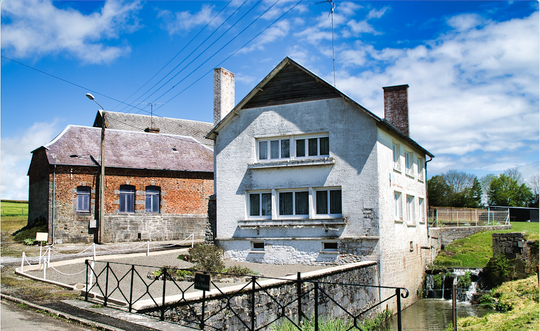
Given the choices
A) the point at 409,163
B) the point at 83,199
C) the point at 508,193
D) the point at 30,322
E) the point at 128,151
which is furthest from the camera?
the point at 508,193

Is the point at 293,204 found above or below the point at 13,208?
above

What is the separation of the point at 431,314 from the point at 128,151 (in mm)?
20378

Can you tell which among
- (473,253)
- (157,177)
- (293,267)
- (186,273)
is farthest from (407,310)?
(157,177)

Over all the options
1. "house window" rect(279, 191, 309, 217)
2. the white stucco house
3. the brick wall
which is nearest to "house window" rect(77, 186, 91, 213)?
the brick wall

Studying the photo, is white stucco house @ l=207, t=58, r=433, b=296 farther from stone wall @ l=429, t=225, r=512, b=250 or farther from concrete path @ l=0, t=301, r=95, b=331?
concrete path @ l=0, t=301, r=95, b=331

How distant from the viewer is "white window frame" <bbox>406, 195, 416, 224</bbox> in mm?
20109

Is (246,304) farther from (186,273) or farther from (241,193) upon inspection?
(241,193)

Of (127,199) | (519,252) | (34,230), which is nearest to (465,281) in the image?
(519,252)

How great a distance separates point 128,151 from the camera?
91.5 feet

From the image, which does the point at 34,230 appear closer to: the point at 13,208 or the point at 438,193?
the point at 13,208

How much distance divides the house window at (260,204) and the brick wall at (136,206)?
367 inches

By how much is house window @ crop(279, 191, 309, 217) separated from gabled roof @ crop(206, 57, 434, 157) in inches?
150

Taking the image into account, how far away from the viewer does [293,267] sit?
16.3 metres

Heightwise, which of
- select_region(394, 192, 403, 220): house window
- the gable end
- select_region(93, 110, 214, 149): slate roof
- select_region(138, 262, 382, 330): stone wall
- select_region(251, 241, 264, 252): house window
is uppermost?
select_region(93, 110, 214, 149): slate roof
